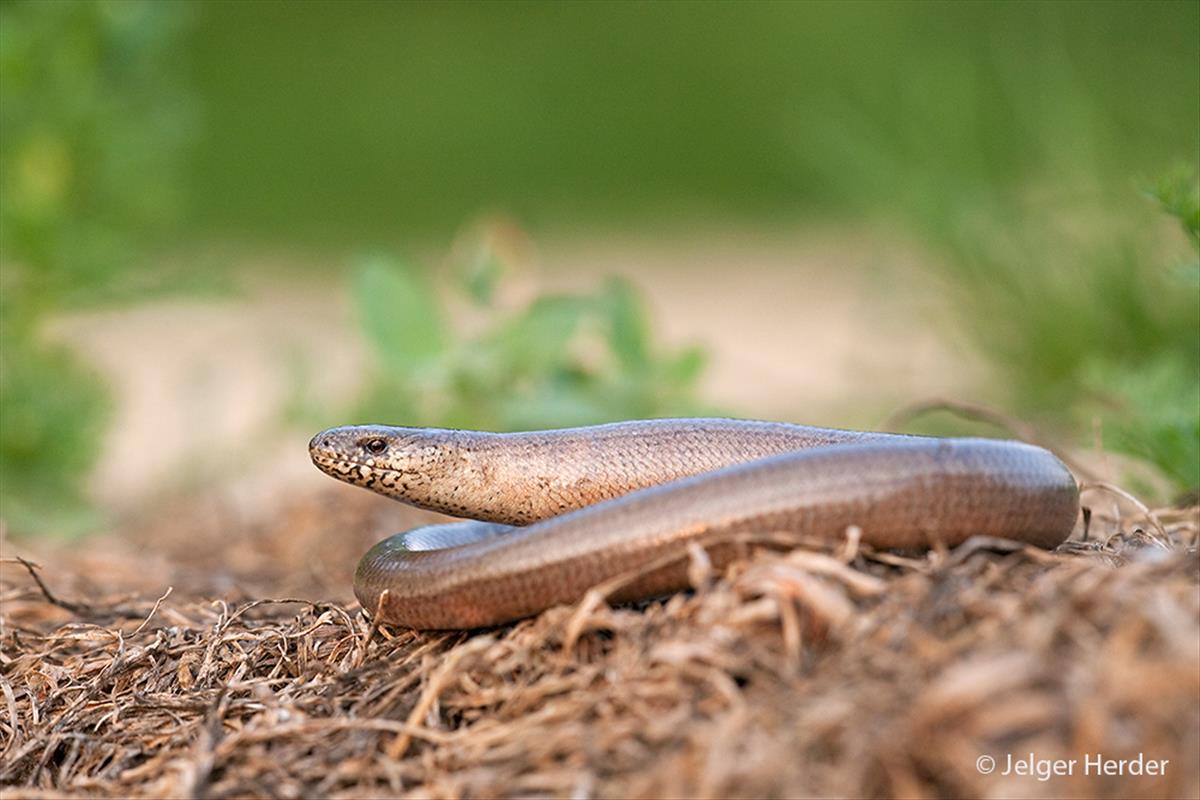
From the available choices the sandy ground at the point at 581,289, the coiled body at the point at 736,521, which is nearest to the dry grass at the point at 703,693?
the coiled body at the point at 736,521

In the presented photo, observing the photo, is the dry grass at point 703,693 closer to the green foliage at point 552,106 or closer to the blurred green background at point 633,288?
the blurred green background at point 633,288

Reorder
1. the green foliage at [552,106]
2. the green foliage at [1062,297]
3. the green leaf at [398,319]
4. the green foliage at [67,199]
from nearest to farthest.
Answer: the green leaf at [398,319]
the green foliage at [67,199]
the green foliage at [1062,297]
the green foliage at [552,106]


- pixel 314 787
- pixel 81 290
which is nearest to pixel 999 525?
pixel 314 787

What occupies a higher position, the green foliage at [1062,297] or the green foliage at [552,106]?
the green foliage at [552,106]

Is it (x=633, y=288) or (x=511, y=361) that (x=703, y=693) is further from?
(x=633, y=288)

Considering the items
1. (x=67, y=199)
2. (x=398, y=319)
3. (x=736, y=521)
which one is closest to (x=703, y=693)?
(x=736, y=521)
